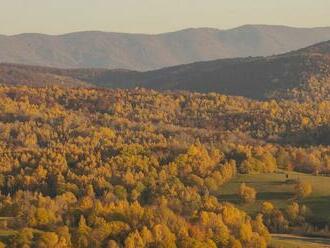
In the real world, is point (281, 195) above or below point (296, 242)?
above

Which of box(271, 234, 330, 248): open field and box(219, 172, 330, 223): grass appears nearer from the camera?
box(271, 234, 330, 248): open field

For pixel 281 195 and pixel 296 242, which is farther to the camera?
pixel 281 195

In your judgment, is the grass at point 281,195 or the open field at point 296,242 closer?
the open field at point 296,242

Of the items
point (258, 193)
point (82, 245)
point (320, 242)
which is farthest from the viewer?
point (258, 193)

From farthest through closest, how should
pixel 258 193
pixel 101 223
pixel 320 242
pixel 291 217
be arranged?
pixel 258 193 < pixel 291 217 < pixel 320 242 < pixel 101 223

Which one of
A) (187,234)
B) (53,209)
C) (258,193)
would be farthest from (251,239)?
(258,193)

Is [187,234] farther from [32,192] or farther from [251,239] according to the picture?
[32,192]

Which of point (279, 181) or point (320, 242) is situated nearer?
point (320, 242)

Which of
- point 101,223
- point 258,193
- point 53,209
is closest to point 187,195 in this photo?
point 258,193

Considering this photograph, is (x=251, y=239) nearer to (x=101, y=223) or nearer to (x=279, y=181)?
(x=101, y=223)
